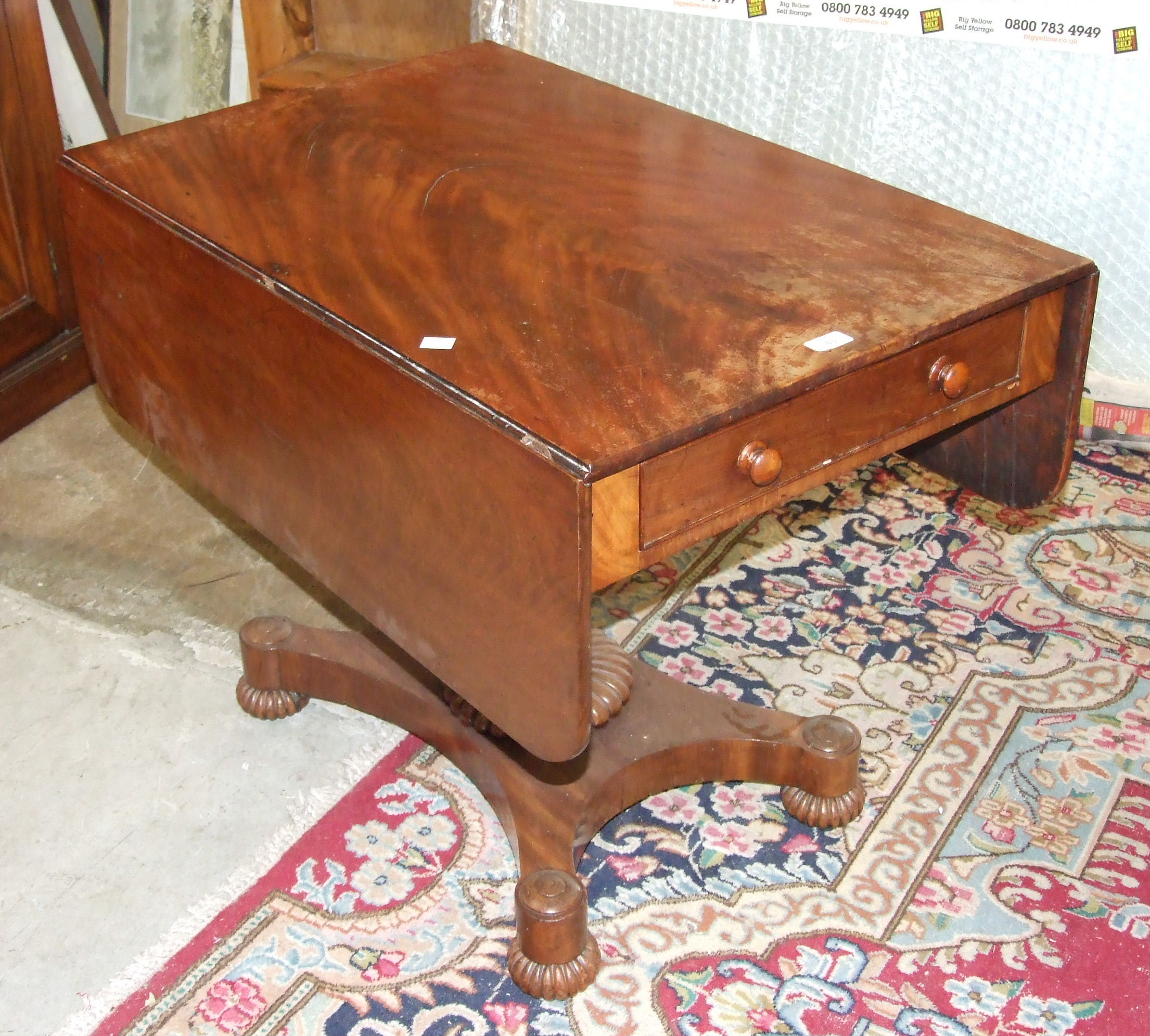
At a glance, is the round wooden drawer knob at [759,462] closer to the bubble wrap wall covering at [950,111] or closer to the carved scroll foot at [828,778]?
the carved scroll foot at [828,778]

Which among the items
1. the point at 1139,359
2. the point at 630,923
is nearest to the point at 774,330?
the point at 630,923

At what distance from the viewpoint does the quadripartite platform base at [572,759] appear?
1466mm

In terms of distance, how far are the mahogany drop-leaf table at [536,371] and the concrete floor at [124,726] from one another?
0.11 metres

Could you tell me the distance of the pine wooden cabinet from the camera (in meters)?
2.38

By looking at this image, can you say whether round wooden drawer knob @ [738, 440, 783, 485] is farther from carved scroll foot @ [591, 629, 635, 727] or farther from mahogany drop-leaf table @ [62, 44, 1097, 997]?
carved scroll foot @ [591, 629, 635, 727]

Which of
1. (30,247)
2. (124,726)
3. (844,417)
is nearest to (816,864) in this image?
(844,417)

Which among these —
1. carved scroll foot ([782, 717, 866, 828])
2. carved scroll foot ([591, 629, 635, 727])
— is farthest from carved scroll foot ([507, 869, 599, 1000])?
carved scroll foot ([782, 717, 866, 828])

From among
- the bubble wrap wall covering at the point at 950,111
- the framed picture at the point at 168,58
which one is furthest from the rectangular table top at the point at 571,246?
the framed picture at the point at 168,58

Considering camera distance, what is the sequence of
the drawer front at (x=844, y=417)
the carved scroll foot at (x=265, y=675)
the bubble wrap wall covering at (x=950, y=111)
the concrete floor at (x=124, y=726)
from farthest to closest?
1. the bubble wrap wall covering at (x=950, y=111)
2. the carved scroll foot at (x=265, y=675)
3. the concrete floor at (x=124, y=726)
4. the drawer front at (x=844, y=417)

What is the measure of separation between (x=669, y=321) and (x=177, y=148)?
646 mm

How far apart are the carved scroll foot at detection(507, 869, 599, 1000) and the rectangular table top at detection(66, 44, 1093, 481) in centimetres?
53

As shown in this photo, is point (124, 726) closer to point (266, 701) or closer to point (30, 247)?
point (266, 701)

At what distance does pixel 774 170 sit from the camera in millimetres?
1594

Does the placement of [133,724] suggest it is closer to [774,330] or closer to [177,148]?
[177,148]
